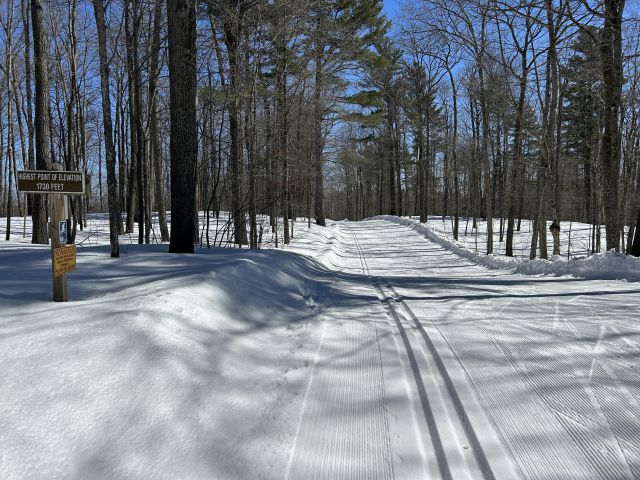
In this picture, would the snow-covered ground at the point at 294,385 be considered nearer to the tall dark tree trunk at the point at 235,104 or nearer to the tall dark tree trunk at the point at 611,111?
the tall dark tree trunk at the point at 611,111

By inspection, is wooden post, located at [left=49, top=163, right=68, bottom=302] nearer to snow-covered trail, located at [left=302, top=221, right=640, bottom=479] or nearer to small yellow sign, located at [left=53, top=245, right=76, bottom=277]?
small yellow sign, located at [left=53, top=245, right=76, bottom=277]

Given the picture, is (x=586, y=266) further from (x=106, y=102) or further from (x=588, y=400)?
(x=106, y=102)

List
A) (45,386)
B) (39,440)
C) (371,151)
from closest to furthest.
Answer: (39,440)
(45,386)
(371,151)

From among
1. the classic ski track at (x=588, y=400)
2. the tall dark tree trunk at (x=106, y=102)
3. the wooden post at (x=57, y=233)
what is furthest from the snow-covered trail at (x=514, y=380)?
the tall dark tree trunk at (x=106, y=102)

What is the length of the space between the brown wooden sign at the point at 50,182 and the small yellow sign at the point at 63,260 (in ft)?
2.16

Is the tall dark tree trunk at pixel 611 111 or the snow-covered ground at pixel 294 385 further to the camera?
the tall dark tree trunk at pixel 611 111

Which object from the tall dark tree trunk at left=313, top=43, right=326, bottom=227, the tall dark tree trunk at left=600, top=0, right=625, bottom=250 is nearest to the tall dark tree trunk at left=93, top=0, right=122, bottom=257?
the tall dark tree trunk at left=313, top=43, right=326, bottom=227

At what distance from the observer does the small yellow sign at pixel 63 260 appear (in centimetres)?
426

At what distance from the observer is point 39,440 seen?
2344mm

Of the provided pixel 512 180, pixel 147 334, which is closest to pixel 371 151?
pixel 512 180

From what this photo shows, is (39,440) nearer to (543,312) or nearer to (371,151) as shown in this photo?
(543,312)

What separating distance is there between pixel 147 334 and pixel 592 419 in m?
3.82

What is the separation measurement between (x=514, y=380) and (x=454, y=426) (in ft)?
3.55

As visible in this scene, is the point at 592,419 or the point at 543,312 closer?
the point at 592,419
